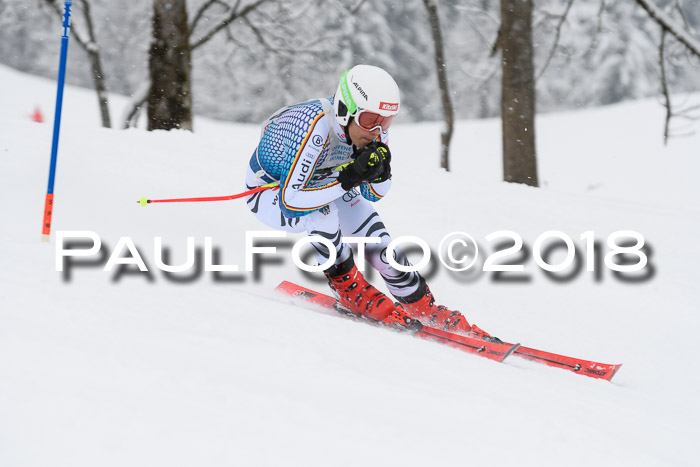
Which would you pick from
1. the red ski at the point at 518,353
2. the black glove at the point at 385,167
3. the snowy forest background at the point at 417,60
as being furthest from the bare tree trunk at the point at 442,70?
the snowy forest background at the point at 417,60

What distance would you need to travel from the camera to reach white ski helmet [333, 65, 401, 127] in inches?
150

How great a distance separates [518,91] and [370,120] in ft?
15.5

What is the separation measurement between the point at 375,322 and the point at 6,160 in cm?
387

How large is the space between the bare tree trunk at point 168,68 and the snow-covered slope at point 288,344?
121 centimetres

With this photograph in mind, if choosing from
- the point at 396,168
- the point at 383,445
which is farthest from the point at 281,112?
the point at 396,168

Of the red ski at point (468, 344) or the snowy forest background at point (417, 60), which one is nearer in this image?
the red ski at point (468, 344)

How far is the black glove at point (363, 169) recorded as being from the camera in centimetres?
382

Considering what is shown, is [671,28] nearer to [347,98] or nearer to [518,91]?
[518,91]

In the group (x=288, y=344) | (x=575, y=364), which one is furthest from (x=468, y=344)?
(x=288, y=344)

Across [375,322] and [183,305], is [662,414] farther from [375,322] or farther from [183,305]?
[183,305]

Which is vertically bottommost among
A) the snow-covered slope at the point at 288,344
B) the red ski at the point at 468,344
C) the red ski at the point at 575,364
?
the red ski at the point at 575,364

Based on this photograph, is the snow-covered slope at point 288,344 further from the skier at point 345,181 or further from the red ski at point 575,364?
the skier at point 345,181

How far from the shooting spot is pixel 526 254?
562 centimetres

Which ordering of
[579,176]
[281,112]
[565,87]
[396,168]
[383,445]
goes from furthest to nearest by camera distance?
[565,87] → [579,176] → [396,168] → [281,112] → [383,445]
